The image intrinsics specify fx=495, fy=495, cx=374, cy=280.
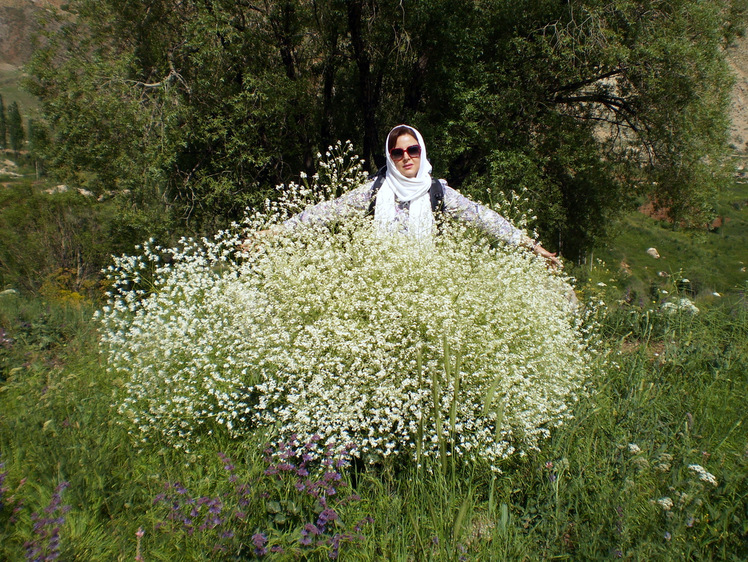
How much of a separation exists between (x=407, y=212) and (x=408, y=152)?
0.51m

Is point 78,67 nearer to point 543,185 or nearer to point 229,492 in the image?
point 543,185

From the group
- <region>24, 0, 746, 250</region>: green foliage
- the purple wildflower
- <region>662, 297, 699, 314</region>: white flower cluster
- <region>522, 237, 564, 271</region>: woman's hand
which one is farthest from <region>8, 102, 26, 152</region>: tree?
the purple wildflower

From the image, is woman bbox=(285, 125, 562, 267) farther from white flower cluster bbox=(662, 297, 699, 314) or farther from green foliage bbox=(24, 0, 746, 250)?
green foliage bbox=(24, 0, 746, 250)

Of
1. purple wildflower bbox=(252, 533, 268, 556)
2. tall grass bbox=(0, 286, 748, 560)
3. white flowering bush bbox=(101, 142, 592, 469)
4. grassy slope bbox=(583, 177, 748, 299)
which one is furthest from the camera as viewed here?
grassy slope bbox=(583, 177, 748, 299)

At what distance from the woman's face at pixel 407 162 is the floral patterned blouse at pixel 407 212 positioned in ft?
0.80

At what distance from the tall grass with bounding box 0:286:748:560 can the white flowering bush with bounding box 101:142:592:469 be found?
0.46 ft

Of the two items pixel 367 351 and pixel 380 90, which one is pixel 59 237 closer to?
pixel 380 90

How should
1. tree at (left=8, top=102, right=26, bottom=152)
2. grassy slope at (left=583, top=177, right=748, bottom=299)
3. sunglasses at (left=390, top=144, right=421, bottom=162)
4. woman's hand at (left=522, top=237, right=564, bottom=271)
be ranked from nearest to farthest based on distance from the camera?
woman's hand at (left=522, top=237, right=564, bottom=271), sunglasses at (left=390, top=144, right=421, bottom=162), grassy slope at (left=583, top=177, right=748, bottom=299), tree at (left=8, top=102, right=26, bottom=152)

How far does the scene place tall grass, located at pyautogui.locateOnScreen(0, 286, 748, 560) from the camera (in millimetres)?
1834

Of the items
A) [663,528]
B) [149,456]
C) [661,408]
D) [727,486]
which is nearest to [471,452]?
[663,528]

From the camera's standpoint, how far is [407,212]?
11.2 ft

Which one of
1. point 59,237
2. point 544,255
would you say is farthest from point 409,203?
point 59,237

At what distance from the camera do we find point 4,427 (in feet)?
8.77

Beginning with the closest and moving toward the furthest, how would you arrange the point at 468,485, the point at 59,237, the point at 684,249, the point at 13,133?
1. the point at 468,485
2. the point at 59,237
3. the point at 684,249
4. the point at 13,133
